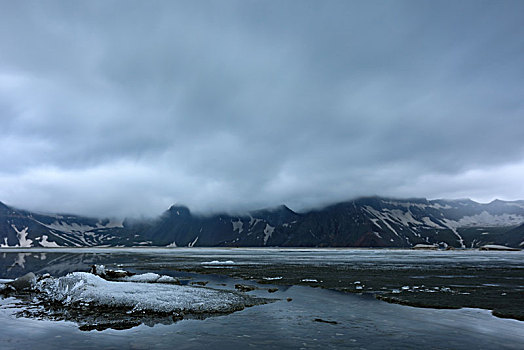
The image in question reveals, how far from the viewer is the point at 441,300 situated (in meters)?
31.6

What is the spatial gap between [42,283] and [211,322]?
31436 millimetres

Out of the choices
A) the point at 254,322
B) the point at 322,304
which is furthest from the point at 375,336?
the point at 322,304

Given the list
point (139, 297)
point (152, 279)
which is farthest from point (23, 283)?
point (139, 297)

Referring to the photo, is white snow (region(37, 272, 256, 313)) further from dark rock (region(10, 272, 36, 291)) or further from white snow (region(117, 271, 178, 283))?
white snow (region(117, 271, 178, 283))

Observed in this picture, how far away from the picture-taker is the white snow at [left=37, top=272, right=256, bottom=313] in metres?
28.8

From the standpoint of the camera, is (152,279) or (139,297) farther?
(152,279)

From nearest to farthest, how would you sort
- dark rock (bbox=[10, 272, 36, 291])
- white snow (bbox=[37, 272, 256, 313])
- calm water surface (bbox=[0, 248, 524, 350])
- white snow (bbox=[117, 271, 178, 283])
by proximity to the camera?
calm water surface (bbox=[0, 248, 524, 350])
white snow (bbox=[37, 272, 256, 313])
dark rock (bbox=[10, 272, 36, 291])
white snow (bbox=[117, 271, 178, 283])

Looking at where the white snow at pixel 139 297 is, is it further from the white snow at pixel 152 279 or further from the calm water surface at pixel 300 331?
the white snow at pixel 152 279

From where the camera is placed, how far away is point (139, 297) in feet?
102

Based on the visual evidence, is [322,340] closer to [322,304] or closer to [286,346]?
[286,346]

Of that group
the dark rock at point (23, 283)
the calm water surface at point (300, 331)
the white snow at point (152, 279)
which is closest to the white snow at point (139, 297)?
the calm water surface at point (300, 331)

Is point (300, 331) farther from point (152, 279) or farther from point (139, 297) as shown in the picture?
point (152, 279)

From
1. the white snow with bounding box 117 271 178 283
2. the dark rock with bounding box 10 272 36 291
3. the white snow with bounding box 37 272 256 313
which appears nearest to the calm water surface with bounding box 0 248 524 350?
the white snow with bounding box 37 272 256 313

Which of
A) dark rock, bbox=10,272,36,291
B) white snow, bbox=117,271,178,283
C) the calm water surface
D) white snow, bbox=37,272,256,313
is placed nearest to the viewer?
the calm water surface
